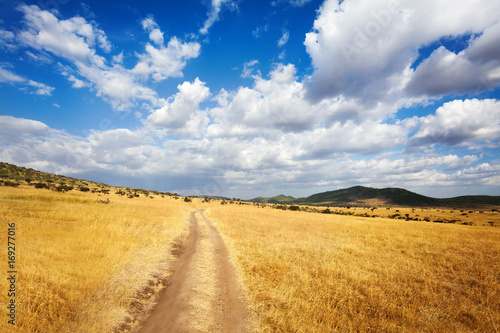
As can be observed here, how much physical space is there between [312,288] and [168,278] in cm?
633

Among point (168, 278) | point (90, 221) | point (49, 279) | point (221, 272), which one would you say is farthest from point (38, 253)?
point (90, 221)

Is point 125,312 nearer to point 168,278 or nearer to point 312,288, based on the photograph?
point 168,278

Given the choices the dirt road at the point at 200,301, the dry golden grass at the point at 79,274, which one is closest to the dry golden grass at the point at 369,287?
the dirt road at the point at 200,301

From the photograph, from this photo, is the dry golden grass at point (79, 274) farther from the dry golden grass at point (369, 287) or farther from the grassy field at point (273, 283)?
the dry golden grass at point (369, 287)

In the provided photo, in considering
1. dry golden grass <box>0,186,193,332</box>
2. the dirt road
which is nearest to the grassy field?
dry golden grass <box>0,186,193,332</box>

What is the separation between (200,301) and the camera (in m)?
7.12

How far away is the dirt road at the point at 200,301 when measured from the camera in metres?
5.83

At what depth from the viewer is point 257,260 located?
1151cm

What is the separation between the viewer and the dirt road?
5832 mm

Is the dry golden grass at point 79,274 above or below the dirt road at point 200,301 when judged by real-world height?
above

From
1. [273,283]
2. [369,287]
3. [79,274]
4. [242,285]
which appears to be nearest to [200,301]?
[242,285]

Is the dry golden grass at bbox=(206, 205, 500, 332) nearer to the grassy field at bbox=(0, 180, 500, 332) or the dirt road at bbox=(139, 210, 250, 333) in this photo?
the grassy field at bbox=(0, 180, 500, 332)

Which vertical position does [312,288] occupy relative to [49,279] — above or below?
below

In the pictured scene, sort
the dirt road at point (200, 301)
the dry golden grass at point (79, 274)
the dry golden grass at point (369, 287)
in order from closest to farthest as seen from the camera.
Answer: the dry golden grass at point (79, 274)
the dirt road at point (200, 301)
the dry golden grass at point (369, 287)
